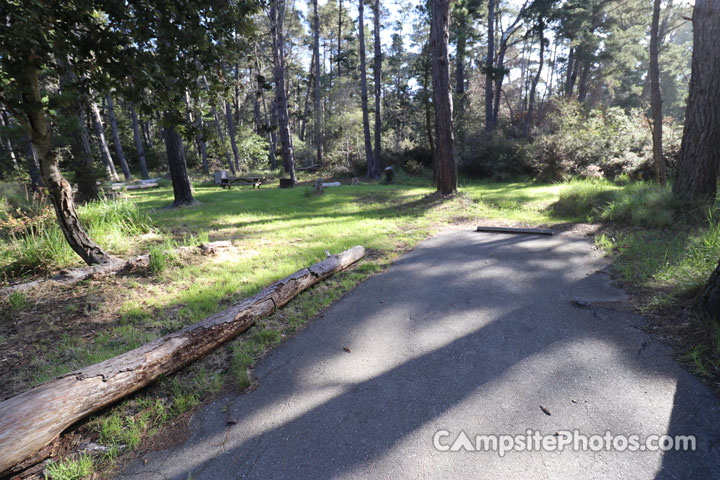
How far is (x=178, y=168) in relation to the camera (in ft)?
32.5

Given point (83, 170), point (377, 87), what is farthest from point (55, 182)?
point (377, 87)

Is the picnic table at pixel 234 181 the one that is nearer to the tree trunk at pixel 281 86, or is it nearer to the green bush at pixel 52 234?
the tree trunk at pixel 281 86

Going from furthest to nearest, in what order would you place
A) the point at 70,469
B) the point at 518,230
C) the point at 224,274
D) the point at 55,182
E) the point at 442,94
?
the point at 442,94
the point at 518,230
the point at 224,274
the point at 55,182
the point at 70,469

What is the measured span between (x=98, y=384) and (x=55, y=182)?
318 cm

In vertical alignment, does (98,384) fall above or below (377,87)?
below

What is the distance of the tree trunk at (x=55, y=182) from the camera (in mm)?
3593

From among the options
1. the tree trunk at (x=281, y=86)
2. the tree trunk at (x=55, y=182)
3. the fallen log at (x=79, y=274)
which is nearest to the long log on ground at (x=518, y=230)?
the fallen log at (x=79, y=274)

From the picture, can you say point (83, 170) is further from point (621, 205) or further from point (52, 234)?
point (621, 205)

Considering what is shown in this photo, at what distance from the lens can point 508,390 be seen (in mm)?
2449

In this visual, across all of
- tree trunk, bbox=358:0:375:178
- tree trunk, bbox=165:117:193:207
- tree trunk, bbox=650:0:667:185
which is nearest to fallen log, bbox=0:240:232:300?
tree trunk, bbox=165:117:193:207

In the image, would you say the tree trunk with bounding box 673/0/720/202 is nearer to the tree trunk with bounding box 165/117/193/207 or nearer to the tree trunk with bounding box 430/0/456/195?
the tree trunk with bounding box 430/0/456/195

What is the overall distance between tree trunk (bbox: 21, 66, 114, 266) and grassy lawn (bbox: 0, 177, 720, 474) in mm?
515

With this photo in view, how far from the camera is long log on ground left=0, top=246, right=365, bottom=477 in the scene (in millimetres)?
1940

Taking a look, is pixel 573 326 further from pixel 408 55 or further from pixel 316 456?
pixel 408 55
